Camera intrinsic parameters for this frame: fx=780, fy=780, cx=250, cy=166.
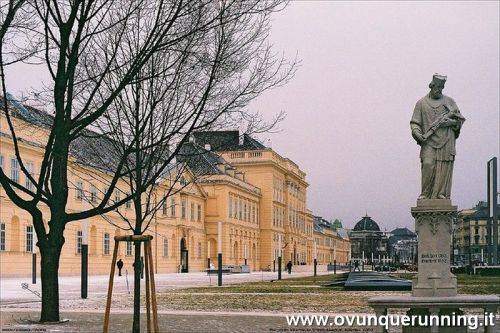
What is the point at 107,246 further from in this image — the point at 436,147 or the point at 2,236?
the point at 436,147

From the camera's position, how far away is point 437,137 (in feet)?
40.1

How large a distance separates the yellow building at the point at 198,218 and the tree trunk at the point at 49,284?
9012 mm

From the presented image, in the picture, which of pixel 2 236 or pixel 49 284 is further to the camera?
pixel 2 236

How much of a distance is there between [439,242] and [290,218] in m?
105

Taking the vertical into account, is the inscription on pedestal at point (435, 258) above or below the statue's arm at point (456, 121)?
below

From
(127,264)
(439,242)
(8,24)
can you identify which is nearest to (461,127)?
(439,242)

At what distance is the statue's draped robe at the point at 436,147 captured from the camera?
12062 millimetres

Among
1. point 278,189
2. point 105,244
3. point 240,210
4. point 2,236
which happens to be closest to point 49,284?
point 2,236

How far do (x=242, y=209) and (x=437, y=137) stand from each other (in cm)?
8313

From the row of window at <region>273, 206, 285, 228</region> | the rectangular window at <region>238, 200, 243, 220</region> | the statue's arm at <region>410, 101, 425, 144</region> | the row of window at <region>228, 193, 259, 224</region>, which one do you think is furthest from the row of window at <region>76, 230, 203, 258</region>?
the statue's arm at <region>410, 101, 425, 144</region>

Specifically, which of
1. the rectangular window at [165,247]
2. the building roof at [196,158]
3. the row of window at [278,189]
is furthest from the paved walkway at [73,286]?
the row of window at [278,189]

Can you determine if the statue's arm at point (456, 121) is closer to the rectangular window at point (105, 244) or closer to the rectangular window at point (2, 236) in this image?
the rectangular window at point (2, 236)

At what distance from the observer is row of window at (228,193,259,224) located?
8994 cm

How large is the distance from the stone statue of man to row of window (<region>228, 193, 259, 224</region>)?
251 ft
